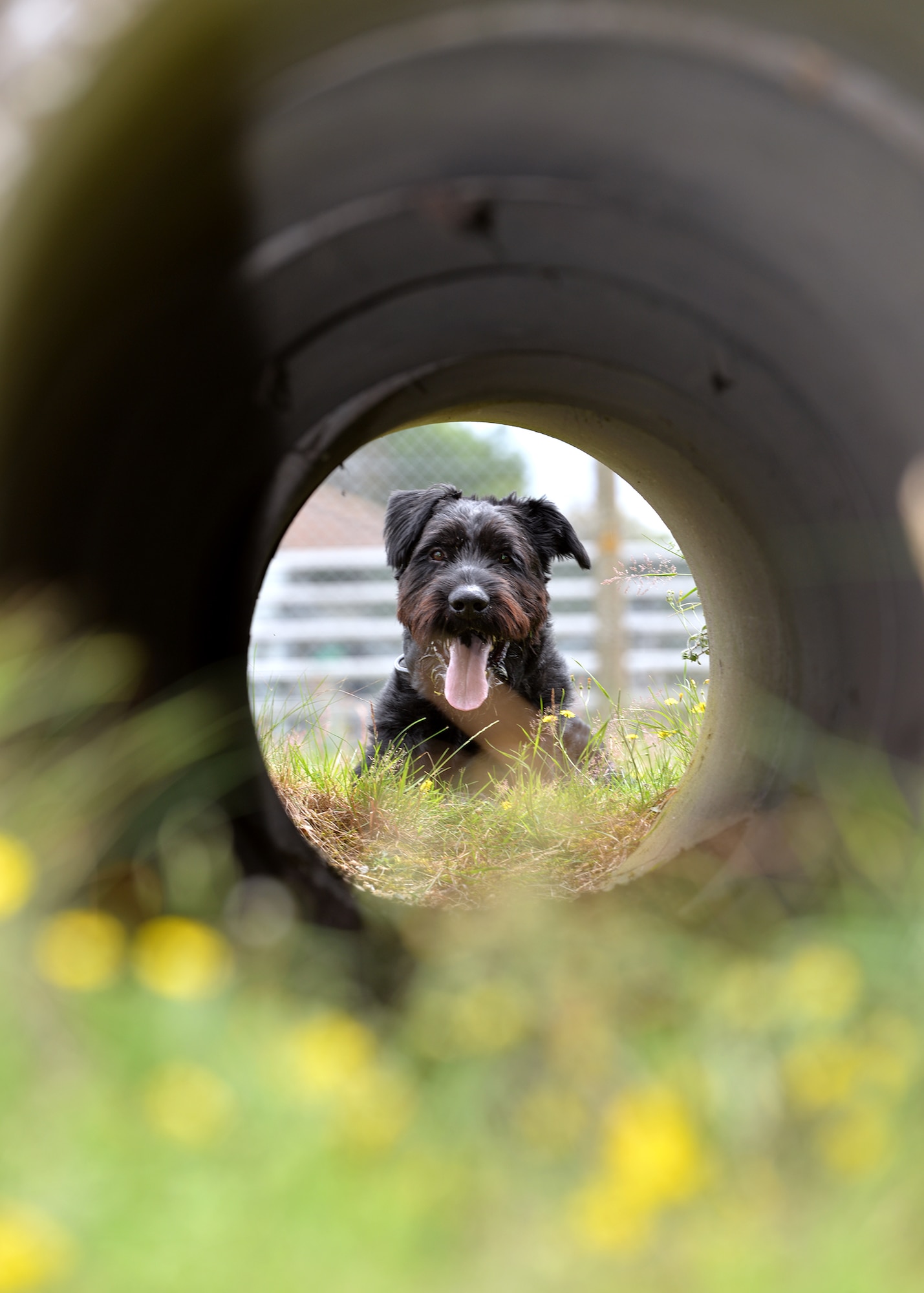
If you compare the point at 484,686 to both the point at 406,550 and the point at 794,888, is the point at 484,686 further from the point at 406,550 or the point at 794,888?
the point at 794,888

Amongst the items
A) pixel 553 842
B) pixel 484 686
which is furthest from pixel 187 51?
pixel 484 686

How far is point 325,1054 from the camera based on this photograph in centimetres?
118

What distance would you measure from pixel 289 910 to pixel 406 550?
3861mm

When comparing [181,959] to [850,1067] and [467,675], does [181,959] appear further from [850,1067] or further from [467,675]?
[467,675]

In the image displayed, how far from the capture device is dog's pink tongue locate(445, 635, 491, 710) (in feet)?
16.2

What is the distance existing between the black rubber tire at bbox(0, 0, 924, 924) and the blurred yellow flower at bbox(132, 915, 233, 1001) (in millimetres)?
629

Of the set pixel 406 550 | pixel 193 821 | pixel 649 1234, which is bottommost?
pixel 649 1234

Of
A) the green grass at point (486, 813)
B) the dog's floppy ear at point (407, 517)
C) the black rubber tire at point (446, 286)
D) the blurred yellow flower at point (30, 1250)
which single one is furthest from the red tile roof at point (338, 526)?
the blurred yellow flower at point (30, 1250)

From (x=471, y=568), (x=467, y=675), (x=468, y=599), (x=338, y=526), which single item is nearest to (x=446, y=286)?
(x=468, y=599)


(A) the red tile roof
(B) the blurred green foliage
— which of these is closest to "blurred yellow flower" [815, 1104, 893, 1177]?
(B) the blurred green foliage

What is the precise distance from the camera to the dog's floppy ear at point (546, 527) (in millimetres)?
5719

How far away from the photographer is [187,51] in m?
1.52

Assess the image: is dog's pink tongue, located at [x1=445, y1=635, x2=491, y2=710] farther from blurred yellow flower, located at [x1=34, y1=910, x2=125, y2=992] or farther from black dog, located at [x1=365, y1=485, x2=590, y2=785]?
blurred yellow flower, located at [x1=34, y1=910, x2=125, y2=992]

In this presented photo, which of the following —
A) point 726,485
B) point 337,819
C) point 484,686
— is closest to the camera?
point 726,485
